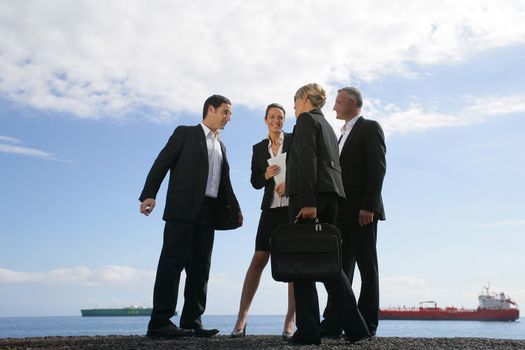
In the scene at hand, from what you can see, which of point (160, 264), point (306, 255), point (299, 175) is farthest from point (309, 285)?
point (160, 264)

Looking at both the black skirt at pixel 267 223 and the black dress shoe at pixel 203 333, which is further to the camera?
the black skirt at pixel 267 223

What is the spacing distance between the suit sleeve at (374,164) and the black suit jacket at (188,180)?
1.21m

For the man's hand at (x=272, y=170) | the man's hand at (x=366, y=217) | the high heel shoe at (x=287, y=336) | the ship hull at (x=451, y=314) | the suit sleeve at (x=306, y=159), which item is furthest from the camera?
the ship hull at (x=451, y=314)

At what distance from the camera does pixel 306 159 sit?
4.03 m

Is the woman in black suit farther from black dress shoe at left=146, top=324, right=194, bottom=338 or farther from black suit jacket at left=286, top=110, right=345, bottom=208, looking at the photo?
black suit jacket at left=286, top=110, right=345, bottom=208

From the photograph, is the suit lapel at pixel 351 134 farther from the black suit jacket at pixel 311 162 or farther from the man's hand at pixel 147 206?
the man's hand at pixel 147 206

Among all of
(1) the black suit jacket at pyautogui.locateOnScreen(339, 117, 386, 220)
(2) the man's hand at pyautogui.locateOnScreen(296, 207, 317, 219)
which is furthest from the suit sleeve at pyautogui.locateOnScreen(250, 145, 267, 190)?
(2) the man's hand at pyautogui.locateOnScreen(296, 207, 317, 219)

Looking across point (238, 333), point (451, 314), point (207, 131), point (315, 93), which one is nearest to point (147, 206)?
point (207, 131)

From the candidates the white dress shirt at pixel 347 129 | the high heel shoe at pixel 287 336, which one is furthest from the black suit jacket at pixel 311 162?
the high heel shoe at pixel 287 336

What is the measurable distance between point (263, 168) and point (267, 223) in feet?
1.88

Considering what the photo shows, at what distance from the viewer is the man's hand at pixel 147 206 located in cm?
488

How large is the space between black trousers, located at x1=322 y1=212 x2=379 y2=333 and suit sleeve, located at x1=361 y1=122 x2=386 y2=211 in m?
0.21

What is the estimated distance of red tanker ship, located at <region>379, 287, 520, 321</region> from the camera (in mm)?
60906

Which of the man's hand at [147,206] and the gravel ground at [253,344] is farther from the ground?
the man's hand at [147,206]
